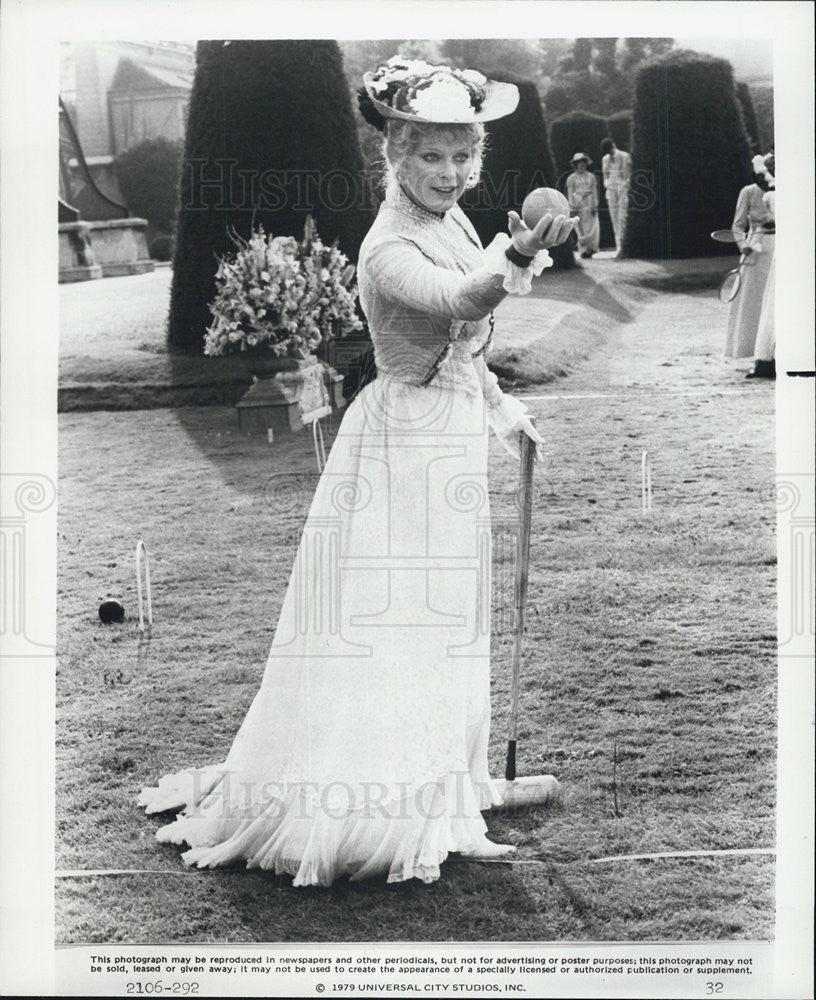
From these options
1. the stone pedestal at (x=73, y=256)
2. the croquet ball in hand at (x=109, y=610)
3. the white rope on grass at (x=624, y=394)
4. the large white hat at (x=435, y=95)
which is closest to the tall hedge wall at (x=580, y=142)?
the large white hat at (x=435, y=95)

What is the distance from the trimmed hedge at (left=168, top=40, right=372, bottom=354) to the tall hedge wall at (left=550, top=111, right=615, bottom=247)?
2.64 ft

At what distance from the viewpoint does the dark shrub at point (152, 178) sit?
5.20m

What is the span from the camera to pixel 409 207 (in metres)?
4.74

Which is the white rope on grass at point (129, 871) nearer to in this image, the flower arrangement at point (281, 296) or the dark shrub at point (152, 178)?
the flower arrangement at point (281, 296)

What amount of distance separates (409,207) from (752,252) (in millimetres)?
1449

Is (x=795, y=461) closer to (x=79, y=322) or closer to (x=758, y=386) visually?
(x=758, y=386)

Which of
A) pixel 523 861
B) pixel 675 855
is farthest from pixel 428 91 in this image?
pixel 675 855

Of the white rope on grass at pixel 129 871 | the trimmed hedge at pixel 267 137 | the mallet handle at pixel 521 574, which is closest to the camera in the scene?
the white rope on grass at pixel 129 871

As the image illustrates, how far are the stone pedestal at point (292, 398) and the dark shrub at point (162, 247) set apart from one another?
1.96ft

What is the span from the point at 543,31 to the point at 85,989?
4.05 metres

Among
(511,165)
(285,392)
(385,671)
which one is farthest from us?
(285,392)

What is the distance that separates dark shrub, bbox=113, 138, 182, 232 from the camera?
5.20m

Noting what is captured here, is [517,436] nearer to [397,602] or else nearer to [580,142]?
[397,602]

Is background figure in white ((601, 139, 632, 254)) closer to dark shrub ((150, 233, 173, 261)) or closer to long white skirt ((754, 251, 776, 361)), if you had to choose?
long white skirt ((754, 251, 776, 361))
